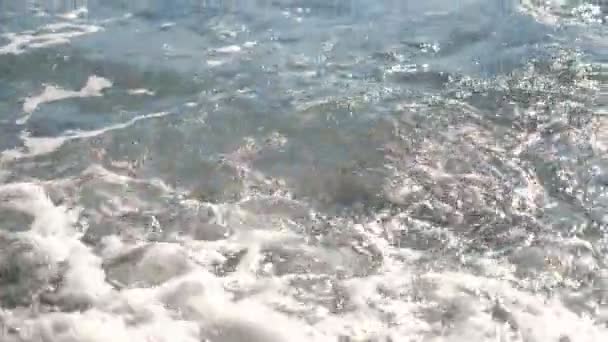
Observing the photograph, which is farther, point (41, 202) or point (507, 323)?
point (41, 202)

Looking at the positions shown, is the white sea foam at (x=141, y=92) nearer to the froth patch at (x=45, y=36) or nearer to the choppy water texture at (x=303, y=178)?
the choppy water texture at (x=303, y=178)

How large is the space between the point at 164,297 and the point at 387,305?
5.51 feet

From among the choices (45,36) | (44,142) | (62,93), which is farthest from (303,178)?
(45,36)

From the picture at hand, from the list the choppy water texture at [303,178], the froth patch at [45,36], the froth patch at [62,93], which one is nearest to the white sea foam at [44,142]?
the choppy water texture at [303,178]

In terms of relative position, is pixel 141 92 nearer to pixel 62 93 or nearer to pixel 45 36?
→ pixel 62 93

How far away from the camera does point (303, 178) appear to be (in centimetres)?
651

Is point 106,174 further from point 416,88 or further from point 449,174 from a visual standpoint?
point 416,88

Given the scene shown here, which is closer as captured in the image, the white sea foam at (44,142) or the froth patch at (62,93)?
the white sea foam at (44,142)

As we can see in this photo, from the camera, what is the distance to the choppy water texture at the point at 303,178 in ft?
15.6

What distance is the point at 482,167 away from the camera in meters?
6.57

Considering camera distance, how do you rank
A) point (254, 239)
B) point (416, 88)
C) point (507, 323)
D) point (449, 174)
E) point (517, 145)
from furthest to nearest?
point (416, 88) < point (517, 145) < point (449, 174) < point (254, 239) < point (507, 323)

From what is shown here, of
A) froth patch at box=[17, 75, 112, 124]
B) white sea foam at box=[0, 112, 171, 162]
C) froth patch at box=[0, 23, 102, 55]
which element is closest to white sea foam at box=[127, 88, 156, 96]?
froth patch at box=[17, 75, 112, 124]

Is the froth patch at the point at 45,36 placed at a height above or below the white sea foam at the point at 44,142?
above

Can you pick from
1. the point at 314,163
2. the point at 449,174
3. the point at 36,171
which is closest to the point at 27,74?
the point at 36,171
